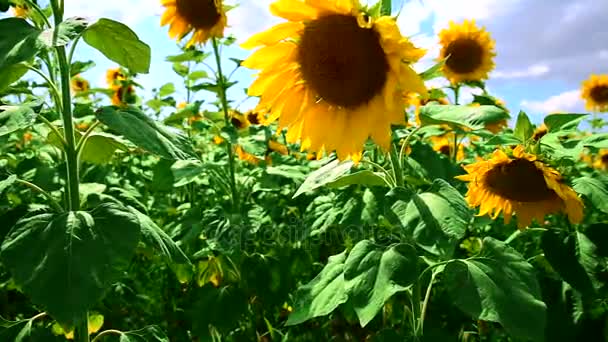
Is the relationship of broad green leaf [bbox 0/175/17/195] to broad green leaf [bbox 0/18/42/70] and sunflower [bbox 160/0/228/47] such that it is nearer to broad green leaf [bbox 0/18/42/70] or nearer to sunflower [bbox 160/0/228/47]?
broad green leaf [bbox 0/18/42/70]

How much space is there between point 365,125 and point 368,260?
35cm

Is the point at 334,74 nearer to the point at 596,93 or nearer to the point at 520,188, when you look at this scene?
the point at 520,188

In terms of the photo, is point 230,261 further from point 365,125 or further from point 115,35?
point 115,35

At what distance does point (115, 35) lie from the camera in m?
1.46

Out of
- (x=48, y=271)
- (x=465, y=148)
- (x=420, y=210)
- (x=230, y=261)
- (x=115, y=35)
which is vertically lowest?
(x=48, y=271)

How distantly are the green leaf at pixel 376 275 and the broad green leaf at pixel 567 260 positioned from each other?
52 cm

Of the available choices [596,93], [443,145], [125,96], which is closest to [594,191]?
[443,145]

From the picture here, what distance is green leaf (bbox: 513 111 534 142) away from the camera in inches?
72.9

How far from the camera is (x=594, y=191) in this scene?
1898mm

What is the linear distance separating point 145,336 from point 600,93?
6559 millimetres

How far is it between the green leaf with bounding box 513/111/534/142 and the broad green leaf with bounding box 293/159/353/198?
0.50 m

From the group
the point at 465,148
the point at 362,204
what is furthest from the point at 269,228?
the point at 465,148

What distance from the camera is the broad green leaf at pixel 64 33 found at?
4.09 ft

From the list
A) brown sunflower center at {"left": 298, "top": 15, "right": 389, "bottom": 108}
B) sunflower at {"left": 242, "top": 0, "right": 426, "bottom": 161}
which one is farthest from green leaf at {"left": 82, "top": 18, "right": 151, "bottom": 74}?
brown sunflower center at {"left": 298, "top": 15, "right": 389, "bottom": 108}
